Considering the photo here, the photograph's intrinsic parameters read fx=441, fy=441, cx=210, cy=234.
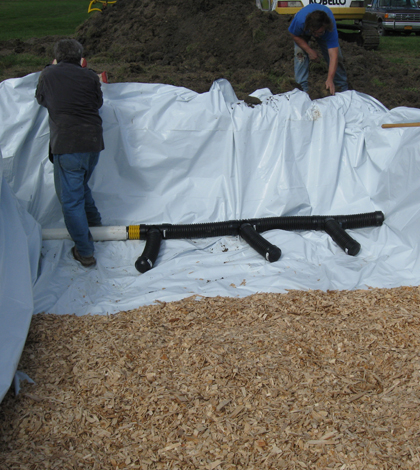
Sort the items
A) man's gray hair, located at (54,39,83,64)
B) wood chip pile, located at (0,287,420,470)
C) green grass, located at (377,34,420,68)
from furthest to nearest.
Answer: green grass, located at (377,34,420,68) < man's gray hair, located at (54,39,83,64) < wood chip pile, located at (0,287,420,470)

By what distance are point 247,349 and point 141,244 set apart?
1.74 m

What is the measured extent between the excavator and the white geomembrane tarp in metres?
5.40

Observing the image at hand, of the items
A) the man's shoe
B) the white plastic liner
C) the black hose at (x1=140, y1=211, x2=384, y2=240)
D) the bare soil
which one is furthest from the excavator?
the white plastic liner

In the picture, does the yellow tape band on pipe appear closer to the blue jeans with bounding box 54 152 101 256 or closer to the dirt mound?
the blue jeans with bounding box 54 152 101 256

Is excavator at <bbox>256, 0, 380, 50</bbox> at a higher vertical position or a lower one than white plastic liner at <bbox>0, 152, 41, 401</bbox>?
higher

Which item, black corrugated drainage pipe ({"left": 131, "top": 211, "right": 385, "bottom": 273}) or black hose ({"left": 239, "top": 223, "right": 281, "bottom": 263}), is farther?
black corrugated drainage pipe ({"left": 131, "top": 211, "right": 385, "bottom": 273})

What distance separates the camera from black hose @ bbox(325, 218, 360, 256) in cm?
382

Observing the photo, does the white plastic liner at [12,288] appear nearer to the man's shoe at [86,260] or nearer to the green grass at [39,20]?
the man's shoe at [86,260]

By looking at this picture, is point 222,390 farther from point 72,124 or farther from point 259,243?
point 72,124

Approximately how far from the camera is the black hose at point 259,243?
368cm

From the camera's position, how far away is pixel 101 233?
3959 millimetres

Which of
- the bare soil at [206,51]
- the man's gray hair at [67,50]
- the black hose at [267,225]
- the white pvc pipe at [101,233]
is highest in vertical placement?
the man's gray hair at [67,50]

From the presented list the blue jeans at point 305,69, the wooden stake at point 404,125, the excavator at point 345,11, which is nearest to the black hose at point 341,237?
the wooden stake at point 404,125

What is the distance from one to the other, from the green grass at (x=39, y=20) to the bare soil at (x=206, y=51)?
124 inches
